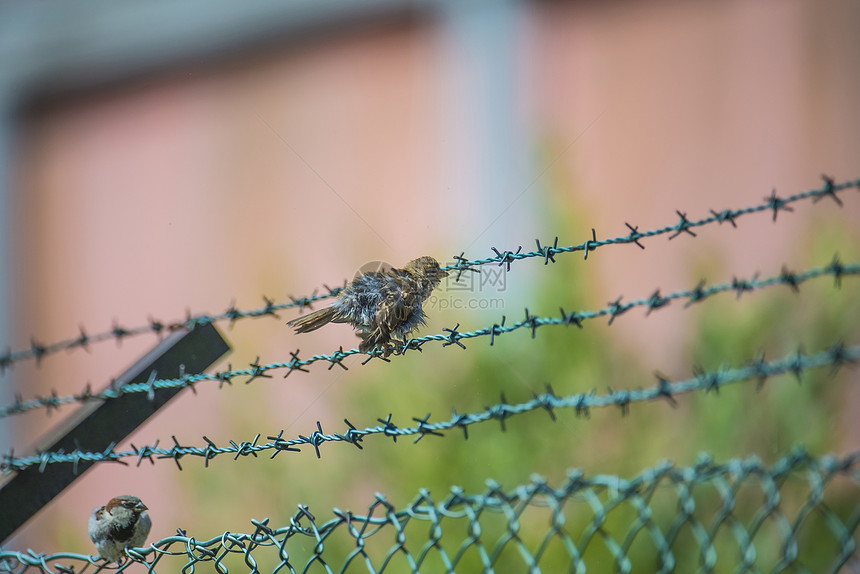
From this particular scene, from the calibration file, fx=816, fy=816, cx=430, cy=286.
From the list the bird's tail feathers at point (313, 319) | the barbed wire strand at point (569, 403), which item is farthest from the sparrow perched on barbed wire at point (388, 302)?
the barbed wire strand at point (569, 403)

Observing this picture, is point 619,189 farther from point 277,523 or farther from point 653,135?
point 277,523

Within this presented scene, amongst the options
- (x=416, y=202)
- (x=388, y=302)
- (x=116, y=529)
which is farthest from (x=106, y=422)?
(x=416, y=202)

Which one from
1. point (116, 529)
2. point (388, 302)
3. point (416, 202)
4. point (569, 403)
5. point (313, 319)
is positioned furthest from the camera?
point (416, 202)

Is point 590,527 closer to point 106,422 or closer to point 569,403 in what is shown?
point 569,403

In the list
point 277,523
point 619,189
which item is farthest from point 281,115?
point 277,523

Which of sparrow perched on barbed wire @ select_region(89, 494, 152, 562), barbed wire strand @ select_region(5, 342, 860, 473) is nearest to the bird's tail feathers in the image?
barbed wire strand @ select_region(5, 342, 860, 473)
